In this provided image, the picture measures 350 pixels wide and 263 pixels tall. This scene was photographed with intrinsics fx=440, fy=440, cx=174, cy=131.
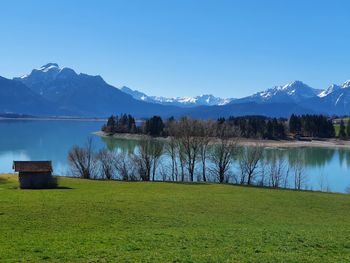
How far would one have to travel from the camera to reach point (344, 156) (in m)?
129

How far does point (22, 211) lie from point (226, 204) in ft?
55.2

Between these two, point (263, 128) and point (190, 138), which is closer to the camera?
point (190, 138)

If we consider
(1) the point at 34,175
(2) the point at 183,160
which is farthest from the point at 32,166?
(2) the point at 183,160

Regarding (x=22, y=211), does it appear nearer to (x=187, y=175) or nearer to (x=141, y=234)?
(x=141, y=234)

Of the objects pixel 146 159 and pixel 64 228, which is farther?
pixel 146 159

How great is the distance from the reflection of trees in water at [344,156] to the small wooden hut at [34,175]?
82716 millimetres

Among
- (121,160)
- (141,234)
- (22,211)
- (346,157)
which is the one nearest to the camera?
(141,234)

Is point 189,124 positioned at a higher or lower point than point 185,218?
higher

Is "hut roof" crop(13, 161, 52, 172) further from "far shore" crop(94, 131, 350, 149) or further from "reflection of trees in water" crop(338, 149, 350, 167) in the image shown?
"far shore" crop(94, 131, 350, 149)

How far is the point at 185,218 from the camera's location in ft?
90.5

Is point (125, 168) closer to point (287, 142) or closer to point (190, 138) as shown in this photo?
point (190, 138)

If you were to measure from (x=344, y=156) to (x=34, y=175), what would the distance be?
4069 inches

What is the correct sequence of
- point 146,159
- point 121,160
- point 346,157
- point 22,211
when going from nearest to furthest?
1. point 22,211
2. point 146,159
3. point 121,160
4. point 346,157

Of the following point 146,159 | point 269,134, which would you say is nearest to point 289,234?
point 146,159
